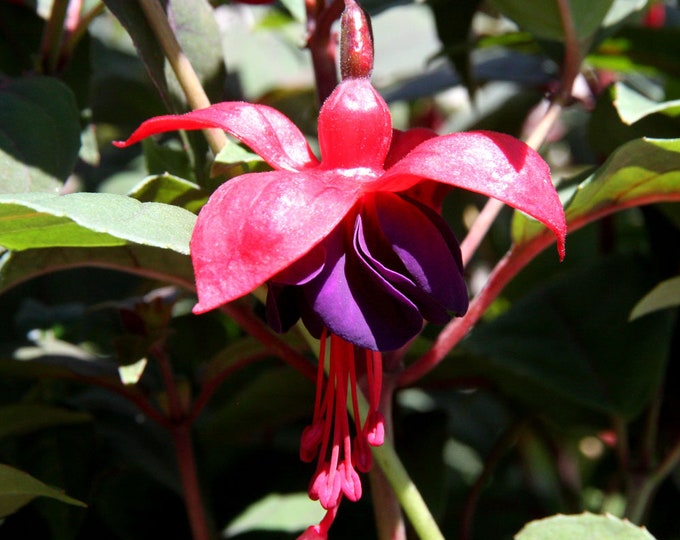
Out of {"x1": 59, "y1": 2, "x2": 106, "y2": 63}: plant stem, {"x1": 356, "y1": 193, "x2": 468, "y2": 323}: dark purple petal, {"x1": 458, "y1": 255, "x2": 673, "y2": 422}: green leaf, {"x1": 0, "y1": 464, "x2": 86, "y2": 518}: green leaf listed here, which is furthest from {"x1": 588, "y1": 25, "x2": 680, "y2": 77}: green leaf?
{"x1": 0, "y1": 464, "x2": 86, "y2": 518}: green leaf

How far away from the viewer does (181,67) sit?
2.13ft

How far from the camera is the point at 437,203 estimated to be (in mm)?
585

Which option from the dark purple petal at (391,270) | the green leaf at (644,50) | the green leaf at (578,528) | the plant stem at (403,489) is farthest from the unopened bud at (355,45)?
the green leaf at (644,50)

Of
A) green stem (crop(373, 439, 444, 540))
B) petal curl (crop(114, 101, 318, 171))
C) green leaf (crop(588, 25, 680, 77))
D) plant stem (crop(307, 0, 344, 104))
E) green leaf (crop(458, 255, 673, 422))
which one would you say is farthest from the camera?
green leaf (crop(588, 25, 680, 77))

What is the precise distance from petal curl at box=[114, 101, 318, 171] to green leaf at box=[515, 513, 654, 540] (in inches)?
11.9

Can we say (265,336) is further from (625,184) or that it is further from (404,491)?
(625,184)

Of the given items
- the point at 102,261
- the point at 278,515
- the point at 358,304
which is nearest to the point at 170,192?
the point at 102,261

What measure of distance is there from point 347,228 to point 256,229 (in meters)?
0.09

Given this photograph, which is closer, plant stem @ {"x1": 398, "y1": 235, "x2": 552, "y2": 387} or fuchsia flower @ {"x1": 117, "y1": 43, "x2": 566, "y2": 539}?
fuchsia flower @ {"x1": 117, "y1": 43, "x2": 566, "y2": 539}

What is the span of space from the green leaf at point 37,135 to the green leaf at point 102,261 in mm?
46

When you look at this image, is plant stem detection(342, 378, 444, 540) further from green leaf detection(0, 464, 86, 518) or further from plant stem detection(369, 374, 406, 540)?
green leaf detection(0, 464, 86, 518)

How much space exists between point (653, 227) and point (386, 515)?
46 centimetres

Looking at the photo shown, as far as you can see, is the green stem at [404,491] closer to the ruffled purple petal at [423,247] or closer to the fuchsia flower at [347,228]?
the fuchsia flower at [347,228]

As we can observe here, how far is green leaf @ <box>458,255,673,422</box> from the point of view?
0.84 m
